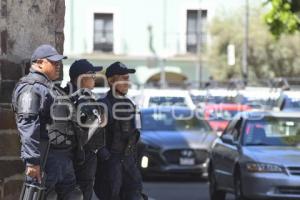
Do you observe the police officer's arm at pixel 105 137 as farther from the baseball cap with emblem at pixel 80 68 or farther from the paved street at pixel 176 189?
the paved street at pixel 176 189

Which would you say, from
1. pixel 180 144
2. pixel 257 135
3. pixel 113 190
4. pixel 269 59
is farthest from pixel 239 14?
pixel 113 190

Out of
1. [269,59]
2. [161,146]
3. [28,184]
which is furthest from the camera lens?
[269,59]

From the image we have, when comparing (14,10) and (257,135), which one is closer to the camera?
(14,10)

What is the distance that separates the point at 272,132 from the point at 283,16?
5380mm

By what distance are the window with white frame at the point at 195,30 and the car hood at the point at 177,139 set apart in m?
37.4

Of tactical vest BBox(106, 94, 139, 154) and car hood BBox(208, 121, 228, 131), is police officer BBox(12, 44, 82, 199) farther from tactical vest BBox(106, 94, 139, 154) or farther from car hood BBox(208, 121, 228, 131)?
car hood BBox(208, 121, 228, 131)

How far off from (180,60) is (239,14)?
5782mm

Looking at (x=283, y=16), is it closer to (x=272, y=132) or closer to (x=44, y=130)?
(x=272, y=132)

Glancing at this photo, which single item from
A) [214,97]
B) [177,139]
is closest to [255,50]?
[214,97]

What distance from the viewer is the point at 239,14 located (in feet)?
181

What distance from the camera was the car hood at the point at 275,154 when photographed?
1298cm

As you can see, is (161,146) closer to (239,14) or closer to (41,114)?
(41,114)

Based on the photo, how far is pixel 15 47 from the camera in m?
8.47

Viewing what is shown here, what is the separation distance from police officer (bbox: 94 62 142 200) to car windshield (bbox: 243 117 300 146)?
444 centimetres
